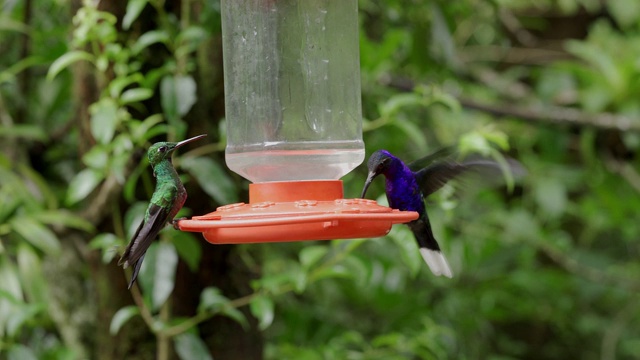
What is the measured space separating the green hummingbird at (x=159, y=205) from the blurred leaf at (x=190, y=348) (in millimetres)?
758

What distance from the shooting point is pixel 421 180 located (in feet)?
8.16

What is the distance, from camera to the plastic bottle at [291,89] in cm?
254

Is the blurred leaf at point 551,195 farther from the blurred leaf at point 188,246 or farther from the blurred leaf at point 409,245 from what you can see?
the blurred leaf at point 188,246

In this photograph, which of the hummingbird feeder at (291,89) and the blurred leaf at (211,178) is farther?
the blurred leaf at (211,178)

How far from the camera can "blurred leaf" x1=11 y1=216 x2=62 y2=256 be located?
293 cm

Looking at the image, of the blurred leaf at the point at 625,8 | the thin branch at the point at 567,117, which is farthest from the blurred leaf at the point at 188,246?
the blurred leaf at the point at 625,8

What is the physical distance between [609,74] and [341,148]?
2.71 metres

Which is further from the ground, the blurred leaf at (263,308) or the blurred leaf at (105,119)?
the blurred leaf at (105,119)

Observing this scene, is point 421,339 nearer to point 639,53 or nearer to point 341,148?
point 341,148

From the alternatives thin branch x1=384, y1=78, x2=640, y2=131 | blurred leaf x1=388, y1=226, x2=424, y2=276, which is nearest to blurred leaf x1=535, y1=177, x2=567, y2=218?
thin branch x1=384, y1=78, x2=640, y2=131

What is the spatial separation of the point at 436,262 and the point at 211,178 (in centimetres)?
71

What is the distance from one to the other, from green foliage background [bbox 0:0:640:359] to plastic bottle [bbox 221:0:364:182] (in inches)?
7.1

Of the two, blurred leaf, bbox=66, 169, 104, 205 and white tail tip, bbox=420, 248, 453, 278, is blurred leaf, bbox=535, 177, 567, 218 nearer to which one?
white tail tip, bbox=420, 248, 453, 278

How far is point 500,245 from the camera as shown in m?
5.50
